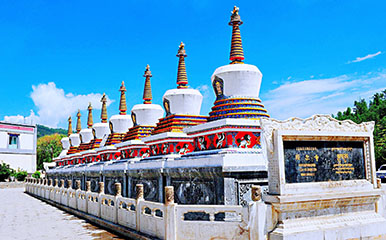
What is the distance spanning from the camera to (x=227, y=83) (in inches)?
603

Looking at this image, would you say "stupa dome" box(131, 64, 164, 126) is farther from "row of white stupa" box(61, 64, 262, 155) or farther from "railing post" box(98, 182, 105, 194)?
"railing post" box(98, 182, 105, 194)

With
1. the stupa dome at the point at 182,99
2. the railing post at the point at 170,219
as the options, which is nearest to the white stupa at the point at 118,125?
the stupa dome at the point at 182,99

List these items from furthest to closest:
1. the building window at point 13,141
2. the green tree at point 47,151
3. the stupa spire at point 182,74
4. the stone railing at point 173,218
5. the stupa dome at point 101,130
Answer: the green tree at point 47,151 < the building window at point 13,141 < the stupa dome at point 101,130 < the stupa spire at point 182,74 < the stone railing at point 173,218

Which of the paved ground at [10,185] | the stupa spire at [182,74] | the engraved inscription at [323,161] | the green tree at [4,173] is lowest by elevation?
the paved ground at [10,185]

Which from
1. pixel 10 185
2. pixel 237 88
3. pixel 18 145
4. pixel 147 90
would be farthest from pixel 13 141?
pixel 237 88

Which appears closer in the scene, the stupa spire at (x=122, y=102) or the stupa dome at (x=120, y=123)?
the stupa dome at (x=120, y=123)

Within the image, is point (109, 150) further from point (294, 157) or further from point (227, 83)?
point (294, 157)

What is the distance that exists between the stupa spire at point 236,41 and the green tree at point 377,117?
2764 centimetres

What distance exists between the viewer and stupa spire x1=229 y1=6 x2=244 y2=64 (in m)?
15.9

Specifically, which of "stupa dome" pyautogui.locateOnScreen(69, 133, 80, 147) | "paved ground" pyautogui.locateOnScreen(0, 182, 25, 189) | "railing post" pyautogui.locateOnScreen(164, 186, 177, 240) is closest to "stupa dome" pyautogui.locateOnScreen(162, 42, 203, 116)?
"railing post" pyautogui.locateOnScreen(164, 186, 177, 240)

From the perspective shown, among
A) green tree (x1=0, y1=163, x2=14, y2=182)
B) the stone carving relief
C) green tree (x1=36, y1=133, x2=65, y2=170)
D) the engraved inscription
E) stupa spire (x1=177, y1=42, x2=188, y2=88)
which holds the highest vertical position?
stupa spire (x1=177, y1=42, x2=188, y2=88)

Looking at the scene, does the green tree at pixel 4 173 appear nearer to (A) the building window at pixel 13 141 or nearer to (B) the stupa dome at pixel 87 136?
(A) the building window at pixel 13 141

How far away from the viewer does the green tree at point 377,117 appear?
124 feet

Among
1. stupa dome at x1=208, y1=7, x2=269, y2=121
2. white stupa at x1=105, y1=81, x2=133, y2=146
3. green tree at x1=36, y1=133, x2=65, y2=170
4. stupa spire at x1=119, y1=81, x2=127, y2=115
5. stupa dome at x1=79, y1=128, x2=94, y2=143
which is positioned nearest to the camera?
stupa dome at x1=208, y1=7, x2=269, y2=121
